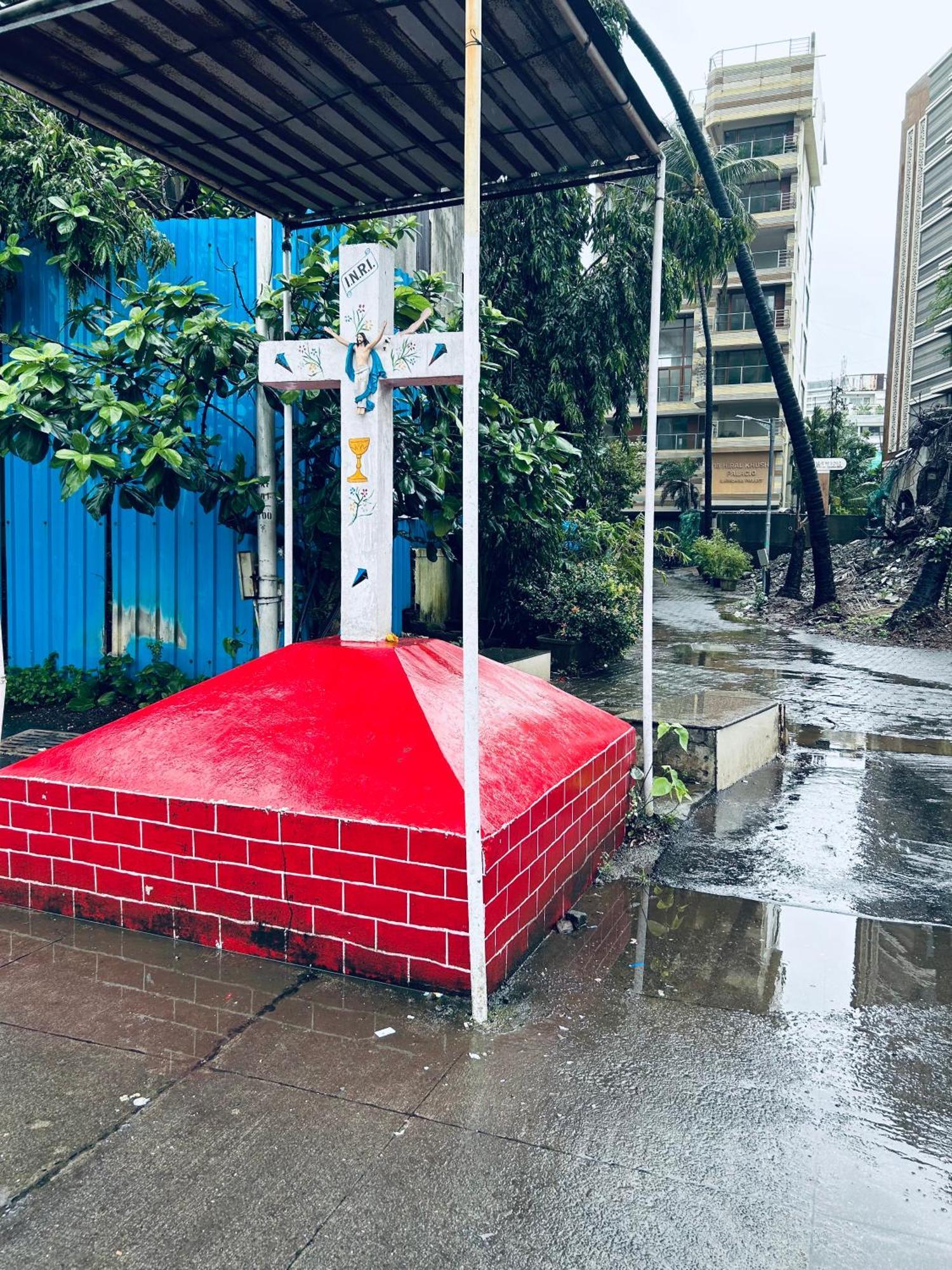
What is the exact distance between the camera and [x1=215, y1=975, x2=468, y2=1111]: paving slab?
2.73m

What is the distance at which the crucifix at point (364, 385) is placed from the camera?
4.11 m

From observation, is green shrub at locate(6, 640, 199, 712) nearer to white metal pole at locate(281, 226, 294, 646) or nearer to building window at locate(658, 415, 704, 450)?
white metal pole at locate(281, 226, 294, 646)

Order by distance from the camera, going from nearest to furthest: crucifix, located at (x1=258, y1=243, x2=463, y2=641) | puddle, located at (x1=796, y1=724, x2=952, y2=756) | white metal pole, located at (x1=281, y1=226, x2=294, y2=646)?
crucifix, located at (x1=258, y1=243, x2=463, y2=641), white metal pole, located at (x1=281, y1=226, x2=294, y2=646), puddle, located at (x1=796, y1=724, x2=952, y2=756)

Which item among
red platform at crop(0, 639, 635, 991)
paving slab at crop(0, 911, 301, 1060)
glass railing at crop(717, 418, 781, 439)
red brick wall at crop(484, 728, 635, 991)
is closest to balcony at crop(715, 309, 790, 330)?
glass railing at crop(717, 418, 781, 439)

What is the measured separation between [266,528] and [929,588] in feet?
52.4

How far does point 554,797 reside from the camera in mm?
3801

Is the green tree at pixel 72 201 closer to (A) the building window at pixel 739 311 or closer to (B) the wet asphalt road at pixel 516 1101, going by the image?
(B) the wet asphalt road at pixel 516 1101

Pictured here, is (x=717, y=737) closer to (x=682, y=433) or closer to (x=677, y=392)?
(x=677, y=392)

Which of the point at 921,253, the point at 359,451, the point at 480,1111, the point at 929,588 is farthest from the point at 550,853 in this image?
the point at 921,253

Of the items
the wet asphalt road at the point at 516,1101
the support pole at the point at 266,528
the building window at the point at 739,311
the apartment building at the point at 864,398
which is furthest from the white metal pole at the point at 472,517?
the apartment building at the point at 864,398

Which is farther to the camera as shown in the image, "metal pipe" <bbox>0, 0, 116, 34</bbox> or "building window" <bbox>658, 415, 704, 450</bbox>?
"building window" <bbox>658, 415, 704, 450</bbox>

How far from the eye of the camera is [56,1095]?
8.64 feet

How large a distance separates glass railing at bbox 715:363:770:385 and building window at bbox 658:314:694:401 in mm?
2225

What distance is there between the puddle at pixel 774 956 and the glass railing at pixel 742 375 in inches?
1918
